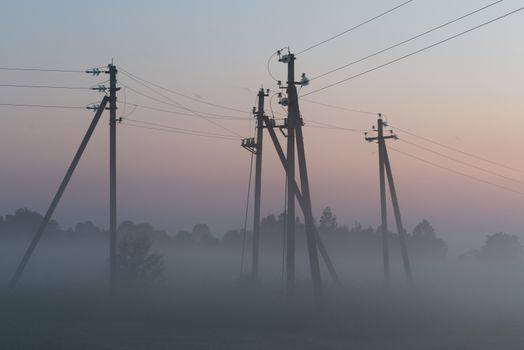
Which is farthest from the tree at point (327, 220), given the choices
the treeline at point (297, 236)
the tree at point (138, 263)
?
the tree at point (138, 263)

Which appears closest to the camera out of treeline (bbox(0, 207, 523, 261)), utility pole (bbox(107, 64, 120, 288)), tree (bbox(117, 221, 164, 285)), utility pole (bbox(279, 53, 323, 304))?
utility pole (bbox(279, 53, 323, 304))

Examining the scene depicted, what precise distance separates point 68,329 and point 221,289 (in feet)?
67.6

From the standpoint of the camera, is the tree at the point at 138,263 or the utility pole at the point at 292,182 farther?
the tree at the point at 138,263

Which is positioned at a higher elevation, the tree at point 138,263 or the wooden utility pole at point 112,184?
the wooden utility pole at point 112,184

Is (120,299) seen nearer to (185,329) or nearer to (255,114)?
(185,329)

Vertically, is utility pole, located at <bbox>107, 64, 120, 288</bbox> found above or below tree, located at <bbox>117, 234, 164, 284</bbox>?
above

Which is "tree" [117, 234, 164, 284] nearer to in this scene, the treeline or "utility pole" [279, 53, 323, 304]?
"utility pole" [279, 53, 323, 304]

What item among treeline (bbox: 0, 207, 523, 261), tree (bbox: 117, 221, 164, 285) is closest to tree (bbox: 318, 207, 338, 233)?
treeline (bbox: 0, 207, 523, 261)

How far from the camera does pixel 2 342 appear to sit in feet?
94.7

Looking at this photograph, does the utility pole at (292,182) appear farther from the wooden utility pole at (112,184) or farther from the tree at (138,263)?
the tree at (138,263)

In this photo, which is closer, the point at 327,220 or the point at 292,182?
the point at 292,182

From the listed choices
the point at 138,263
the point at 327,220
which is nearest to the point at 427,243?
the point at 327,220

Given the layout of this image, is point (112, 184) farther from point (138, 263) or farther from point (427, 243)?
point (427, 243)

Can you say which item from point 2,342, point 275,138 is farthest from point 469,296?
point 2,342
